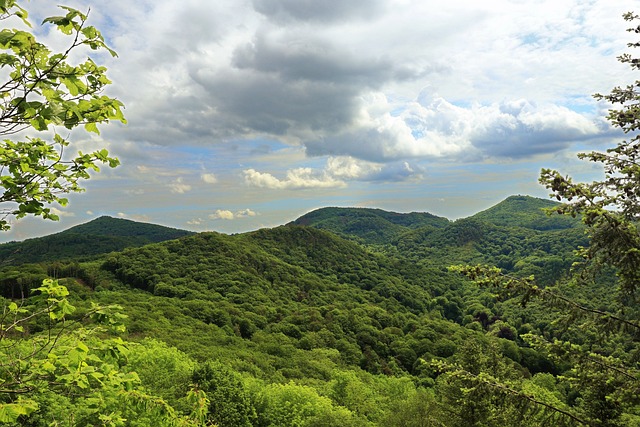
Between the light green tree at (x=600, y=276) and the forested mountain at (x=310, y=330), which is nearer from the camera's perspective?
the light green tree at (x=600, y=276)

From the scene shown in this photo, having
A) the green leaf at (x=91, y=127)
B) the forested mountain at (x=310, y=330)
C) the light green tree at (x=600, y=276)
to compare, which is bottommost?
the forested mountain at (x=310, y=330)

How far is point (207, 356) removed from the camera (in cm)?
5091

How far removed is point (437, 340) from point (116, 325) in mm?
102556

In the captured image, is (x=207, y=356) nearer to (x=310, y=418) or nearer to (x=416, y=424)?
(x=310, y=418)

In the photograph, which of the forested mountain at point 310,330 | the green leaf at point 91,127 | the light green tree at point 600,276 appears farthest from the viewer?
the forested mountain at point 310,330

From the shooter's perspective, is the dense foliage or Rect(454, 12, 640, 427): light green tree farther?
Rect(454, 12, 640, 427): light green tree

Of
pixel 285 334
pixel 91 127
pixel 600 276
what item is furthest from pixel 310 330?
pixel 91 127

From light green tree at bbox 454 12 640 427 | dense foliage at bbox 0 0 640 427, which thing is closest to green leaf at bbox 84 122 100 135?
dense foliage at bbox 0 0 640 427

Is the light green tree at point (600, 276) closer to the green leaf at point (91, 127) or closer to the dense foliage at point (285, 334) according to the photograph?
the dense foliage at point (285, 334)

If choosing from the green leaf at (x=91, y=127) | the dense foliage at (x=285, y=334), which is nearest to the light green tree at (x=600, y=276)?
the dense foliage at (x=285, y=334)

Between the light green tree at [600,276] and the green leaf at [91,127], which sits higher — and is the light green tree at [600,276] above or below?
below

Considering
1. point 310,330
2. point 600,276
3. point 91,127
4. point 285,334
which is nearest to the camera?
point 91,127

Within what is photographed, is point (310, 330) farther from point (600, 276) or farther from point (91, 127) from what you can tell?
point (91, 127)

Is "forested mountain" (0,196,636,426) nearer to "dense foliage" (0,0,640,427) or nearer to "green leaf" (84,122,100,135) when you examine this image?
"dense foliage" (0,0,640,427)
